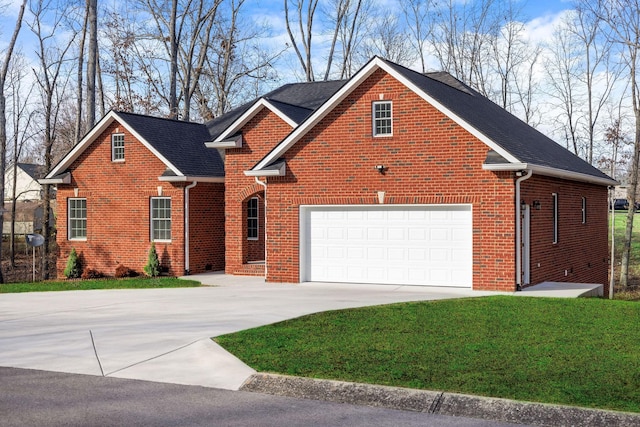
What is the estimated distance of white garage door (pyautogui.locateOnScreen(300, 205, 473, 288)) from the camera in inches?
731

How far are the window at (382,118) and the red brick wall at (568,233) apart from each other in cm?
389

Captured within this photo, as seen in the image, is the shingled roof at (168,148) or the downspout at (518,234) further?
the shingled roof at (168,148)

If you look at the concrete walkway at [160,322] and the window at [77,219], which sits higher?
the window at [77,219]

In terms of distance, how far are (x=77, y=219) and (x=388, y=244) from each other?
13.1 meters

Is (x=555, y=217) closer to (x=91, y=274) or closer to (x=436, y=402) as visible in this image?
(x=436, y=402)

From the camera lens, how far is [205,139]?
28094 mm

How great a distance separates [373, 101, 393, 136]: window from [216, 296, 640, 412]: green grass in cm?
593

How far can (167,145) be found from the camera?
1002 inches

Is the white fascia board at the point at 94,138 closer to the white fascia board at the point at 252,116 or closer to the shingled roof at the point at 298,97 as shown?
the white fascia board at the point at 252,116

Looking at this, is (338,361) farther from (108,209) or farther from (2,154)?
(2,154)

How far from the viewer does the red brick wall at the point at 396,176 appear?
17781mm

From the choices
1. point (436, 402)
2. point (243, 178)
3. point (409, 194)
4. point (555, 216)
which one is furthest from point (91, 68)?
point (436, 402)

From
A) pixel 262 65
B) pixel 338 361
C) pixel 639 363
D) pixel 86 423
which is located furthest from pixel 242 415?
pixel 262 65

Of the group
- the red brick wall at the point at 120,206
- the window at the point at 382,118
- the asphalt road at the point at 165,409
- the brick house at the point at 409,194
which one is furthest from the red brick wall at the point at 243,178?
the asphalt road at the point at 165,409
